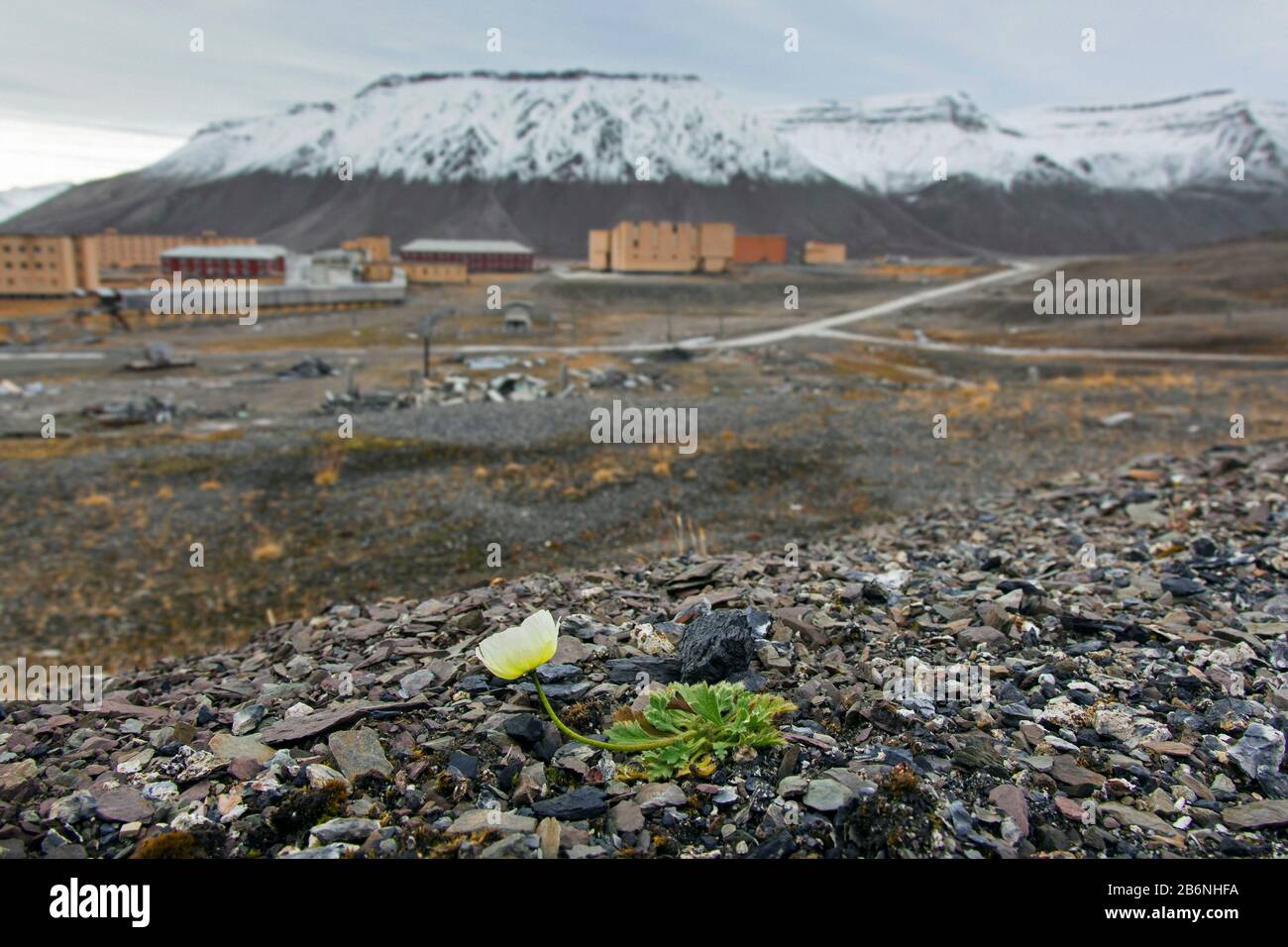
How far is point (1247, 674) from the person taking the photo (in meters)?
4.83

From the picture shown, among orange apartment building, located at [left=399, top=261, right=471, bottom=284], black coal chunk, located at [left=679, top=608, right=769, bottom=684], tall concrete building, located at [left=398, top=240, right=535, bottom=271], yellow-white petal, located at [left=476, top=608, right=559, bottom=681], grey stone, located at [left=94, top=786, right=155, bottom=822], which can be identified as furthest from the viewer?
tall concrete building, located at [left=398, top=240, right=535, bottom=271]

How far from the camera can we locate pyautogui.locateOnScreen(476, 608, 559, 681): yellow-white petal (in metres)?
3.09

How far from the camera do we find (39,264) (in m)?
87.2

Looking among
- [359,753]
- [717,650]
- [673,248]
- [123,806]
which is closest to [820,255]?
[673,248]

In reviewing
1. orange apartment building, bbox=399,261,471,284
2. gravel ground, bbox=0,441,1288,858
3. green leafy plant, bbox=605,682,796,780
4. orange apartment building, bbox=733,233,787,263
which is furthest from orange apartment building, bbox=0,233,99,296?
green leafy plant, bbox=605,682,796,780

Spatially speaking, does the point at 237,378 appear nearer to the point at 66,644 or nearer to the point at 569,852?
the point at 66,644

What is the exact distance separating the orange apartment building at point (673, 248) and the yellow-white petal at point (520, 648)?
105041 mm

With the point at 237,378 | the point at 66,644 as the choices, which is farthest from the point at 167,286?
the point at 66,644

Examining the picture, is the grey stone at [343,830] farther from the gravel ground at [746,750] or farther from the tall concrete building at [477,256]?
the tall concrete building at [477,256]

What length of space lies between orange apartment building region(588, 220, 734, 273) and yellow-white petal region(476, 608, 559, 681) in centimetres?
10504

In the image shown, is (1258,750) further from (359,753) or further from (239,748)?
(239,748)

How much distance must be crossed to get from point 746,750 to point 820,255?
137 meters

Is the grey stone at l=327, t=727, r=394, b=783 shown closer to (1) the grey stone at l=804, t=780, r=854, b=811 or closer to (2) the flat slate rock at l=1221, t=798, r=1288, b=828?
(1) the grey stone at l=804, t=780, r=854, b=811

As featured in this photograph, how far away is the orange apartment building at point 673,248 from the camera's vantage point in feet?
343
